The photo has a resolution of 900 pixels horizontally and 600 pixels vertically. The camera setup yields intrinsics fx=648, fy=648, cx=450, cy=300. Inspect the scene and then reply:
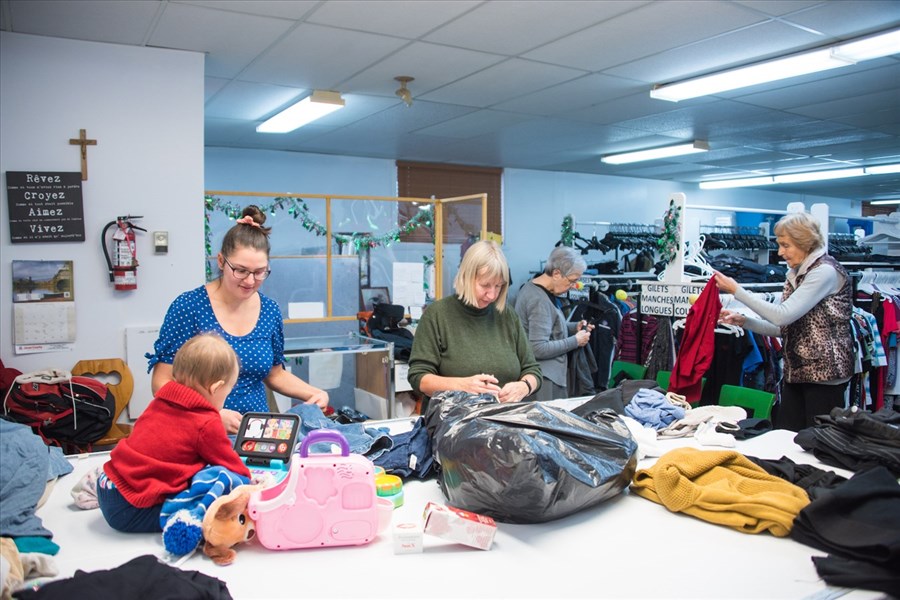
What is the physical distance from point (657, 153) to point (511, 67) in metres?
3.72

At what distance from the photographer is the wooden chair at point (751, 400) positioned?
309 centimetres

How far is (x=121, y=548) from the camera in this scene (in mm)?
1465

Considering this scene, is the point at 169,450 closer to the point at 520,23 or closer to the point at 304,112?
the point at 520,23

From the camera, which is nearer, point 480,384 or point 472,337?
point 480,384

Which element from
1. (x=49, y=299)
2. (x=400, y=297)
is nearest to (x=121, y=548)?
(x=49, y=299)

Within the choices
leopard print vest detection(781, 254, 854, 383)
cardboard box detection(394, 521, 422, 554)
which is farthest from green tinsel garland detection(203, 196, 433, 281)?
cardboard box detection(394, 521, 422, 554)

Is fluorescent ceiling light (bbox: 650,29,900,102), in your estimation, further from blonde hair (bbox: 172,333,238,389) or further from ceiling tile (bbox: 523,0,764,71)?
blonde hair (bbox: 172,333,238,389)

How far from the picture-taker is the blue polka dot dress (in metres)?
2.26

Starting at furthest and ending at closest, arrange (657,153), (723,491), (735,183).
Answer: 1. (735,183)
2. (657,153)
3. (723,491)

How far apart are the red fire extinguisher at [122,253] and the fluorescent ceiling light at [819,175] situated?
8903 mm

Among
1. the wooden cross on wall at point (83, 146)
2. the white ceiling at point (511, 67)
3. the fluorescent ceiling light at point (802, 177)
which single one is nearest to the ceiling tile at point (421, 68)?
the white ceiling at point (511, 67)

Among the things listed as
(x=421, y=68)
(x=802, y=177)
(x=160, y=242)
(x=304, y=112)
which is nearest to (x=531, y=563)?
(x=160, y=242)

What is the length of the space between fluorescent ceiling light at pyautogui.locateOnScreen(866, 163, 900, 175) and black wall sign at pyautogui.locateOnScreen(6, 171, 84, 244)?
30.2 ft

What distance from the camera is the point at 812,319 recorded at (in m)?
3.35
